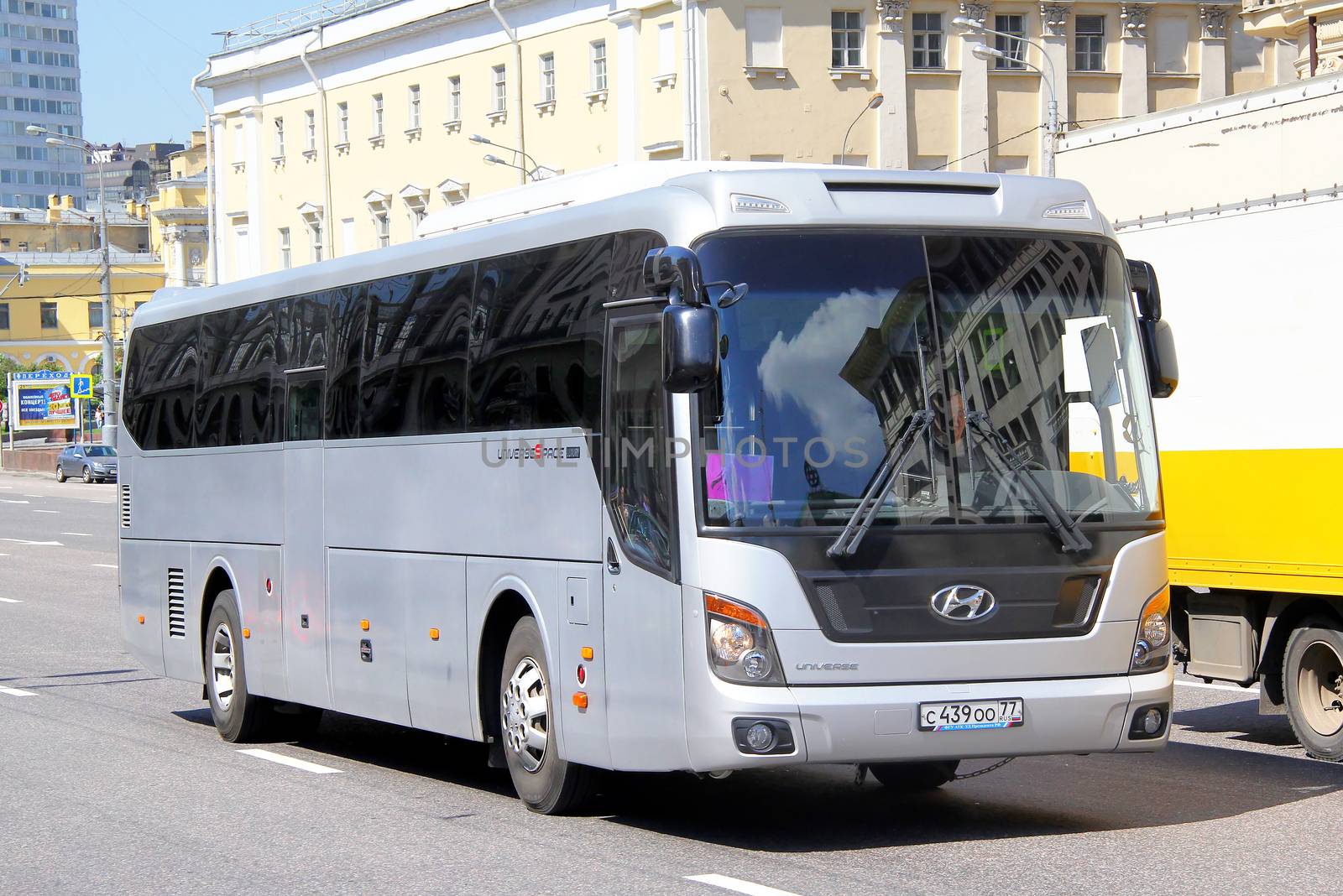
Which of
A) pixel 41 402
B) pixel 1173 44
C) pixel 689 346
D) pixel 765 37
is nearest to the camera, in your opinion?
pixel 689 346

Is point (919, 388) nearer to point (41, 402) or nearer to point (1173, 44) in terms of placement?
point (1173, 44)

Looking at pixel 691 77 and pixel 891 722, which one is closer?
pixel 891 722

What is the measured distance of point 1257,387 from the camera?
11.8 metres

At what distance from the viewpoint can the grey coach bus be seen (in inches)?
332

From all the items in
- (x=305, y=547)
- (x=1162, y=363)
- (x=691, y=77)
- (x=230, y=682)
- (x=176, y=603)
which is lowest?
(x=230, y=682)

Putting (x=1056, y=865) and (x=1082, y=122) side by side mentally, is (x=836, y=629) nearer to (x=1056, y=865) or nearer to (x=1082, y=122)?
(x=1056, y=865)

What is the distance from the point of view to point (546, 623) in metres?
9.65

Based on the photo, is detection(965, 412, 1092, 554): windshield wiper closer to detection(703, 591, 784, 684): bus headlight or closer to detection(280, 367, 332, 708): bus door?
detection(703, 591, 784, 684): bus headlight

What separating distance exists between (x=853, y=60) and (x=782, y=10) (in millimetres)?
2269

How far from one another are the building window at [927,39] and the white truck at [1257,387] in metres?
41.2

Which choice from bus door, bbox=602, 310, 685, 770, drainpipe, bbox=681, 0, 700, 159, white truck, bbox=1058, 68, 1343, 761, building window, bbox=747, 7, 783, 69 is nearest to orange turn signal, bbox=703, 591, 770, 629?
bus door, bbox=602, 310, 685, 770

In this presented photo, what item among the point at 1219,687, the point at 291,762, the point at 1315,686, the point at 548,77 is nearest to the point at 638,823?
the point at 291,762

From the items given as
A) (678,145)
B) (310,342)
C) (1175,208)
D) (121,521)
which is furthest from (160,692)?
(678,145)

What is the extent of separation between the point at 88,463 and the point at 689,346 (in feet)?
215
